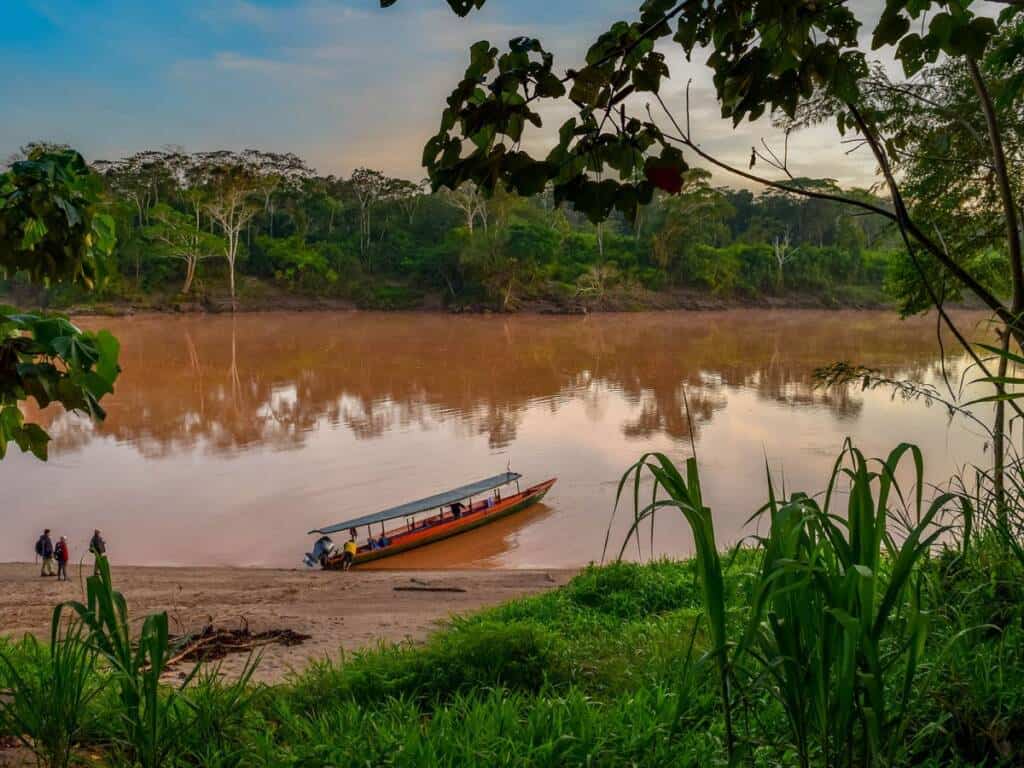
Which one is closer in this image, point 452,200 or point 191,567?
point 191,567

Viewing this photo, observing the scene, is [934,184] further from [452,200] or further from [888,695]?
[452,200]

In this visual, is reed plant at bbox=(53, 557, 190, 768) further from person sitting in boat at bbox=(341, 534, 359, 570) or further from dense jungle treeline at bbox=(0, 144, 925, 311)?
dense jungle treeline at bbox=(0, 144, 925, 311)

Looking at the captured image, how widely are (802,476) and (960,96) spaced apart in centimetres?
527

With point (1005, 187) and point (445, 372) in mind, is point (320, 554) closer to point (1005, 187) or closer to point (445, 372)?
point (1005, 187)

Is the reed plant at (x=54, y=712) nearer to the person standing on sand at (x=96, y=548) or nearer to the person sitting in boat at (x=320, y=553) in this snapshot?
the person standing on sand at (x=96, y=548)

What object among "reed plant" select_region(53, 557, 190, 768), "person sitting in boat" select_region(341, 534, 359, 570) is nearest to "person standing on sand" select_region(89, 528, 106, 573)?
"reed plant" select_region(53, 557, 190, 768)

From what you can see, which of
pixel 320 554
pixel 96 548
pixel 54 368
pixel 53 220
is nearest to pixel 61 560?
pixel 320 554

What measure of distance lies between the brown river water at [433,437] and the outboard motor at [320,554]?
457mm

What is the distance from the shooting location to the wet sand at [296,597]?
5.89 m

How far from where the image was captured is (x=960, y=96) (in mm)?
7336

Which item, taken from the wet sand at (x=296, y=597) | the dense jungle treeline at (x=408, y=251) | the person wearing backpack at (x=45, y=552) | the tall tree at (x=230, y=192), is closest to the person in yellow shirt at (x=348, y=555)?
the wet sand at (x=296, y=597)

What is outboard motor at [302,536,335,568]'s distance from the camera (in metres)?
8.28

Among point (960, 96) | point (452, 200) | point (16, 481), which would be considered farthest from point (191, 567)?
point (452, 200)

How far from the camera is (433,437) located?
13.9m
